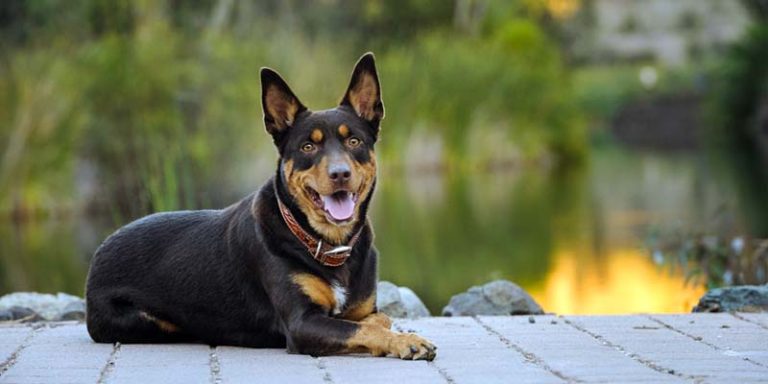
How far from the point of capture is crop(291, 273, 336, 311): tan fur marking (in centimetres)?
631

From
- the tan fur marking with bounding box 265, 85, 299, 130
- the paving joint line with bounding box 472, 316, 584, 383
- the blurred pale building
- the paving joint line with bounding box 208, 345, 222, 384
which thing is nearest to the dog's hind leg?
the paving joint line with bounding box 208, 345, 222, 384

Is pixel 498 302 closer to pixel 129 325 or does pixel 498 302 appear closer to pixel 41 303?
pixel 129 325

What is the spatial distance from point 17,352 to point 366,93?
2015 mm

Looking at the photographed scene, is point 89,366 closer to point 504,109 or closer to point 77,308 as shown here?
point 77,308

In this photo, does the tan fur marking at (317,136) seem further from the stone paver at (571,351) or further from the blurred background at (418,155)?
the blurred background at (418,155)

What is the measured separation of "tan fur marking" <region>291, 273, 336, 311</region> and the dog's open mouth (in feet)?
0.95

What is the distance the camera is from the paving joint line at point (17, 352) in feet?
19.8

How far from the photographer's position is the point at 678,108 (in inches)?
2132

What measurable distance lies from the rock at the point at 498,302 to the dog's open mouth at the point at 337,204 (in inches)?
99.8

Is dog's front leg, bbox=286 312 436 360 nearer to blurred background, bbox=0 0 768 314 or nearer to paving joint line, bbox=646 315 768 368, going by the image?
paving joint line, bbox=646 315 768 368

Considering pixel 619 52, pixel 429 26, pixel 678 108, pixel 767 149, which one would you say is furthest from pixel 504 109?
pixel 619 52

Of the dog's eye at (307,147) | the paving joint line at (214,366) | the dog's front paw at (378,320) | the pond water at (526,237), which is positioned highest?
the dog's eye at (307,147)

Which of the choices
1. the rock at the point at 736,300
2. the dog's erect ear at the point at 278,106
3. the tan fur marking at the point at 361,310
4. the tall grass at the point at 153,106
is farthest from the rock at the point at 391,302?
the tall grass at the point at 153,106

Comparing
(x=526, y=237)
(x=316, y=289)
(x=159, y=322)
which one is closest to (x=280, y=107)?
(x=316, y=289)
